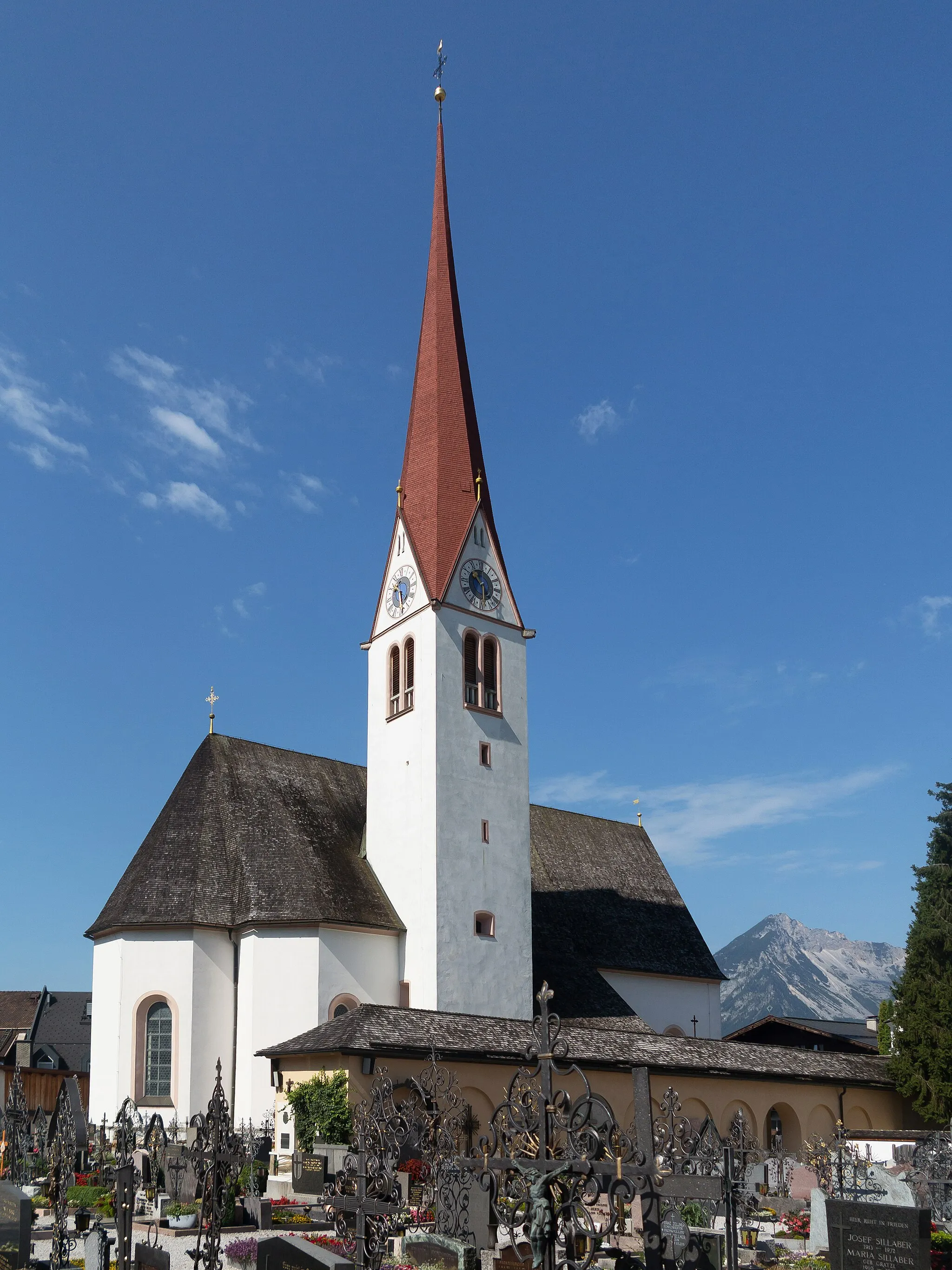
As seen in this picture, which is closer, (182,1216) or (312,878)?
(182,1216)

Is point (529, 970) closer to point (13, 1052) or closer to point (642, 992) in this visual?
point (642, 992)

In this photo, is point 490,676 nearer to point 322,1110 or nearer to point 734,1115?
point 734,1115

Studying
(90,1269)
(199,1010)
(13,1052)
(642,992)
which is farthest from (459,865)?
(13,1052)

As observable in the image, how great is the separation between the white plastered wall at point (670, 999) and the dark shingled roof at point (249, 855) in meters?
11.3

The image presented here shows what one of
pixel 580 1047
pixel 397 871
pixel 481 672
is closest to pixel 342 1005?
pixel 397 871

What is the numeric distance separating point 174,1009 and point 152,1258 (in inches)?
759

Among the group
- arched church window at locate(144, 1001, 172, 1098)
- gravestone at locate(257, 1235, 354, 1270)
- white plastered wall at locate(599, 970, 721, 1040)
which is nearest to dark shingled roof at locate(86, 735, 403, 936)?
arched church window at locate(144, 1001, 172, 1098)

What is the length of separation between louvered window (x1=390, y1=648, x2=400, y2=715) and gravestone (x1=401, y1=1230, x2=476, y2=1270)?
74.0 feet

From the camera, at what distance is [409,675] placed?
39.0 m

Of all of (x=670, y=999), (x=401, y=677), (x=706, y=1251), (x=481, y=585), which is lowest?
(x=706, y=1251)

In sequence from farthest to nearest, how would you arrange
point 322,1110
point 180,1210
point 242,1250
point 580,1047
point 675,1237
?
point 580,1047 < point 322,1110 < point 180,1210 < point 675,1237 < point 242,1250

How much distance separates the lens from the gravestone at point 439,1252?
53.9 feet

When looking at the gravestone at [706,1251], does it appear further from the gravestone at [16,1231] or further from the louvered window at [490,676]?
the louvered window at [490,676]

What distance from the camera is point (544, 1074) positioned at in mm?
11414
